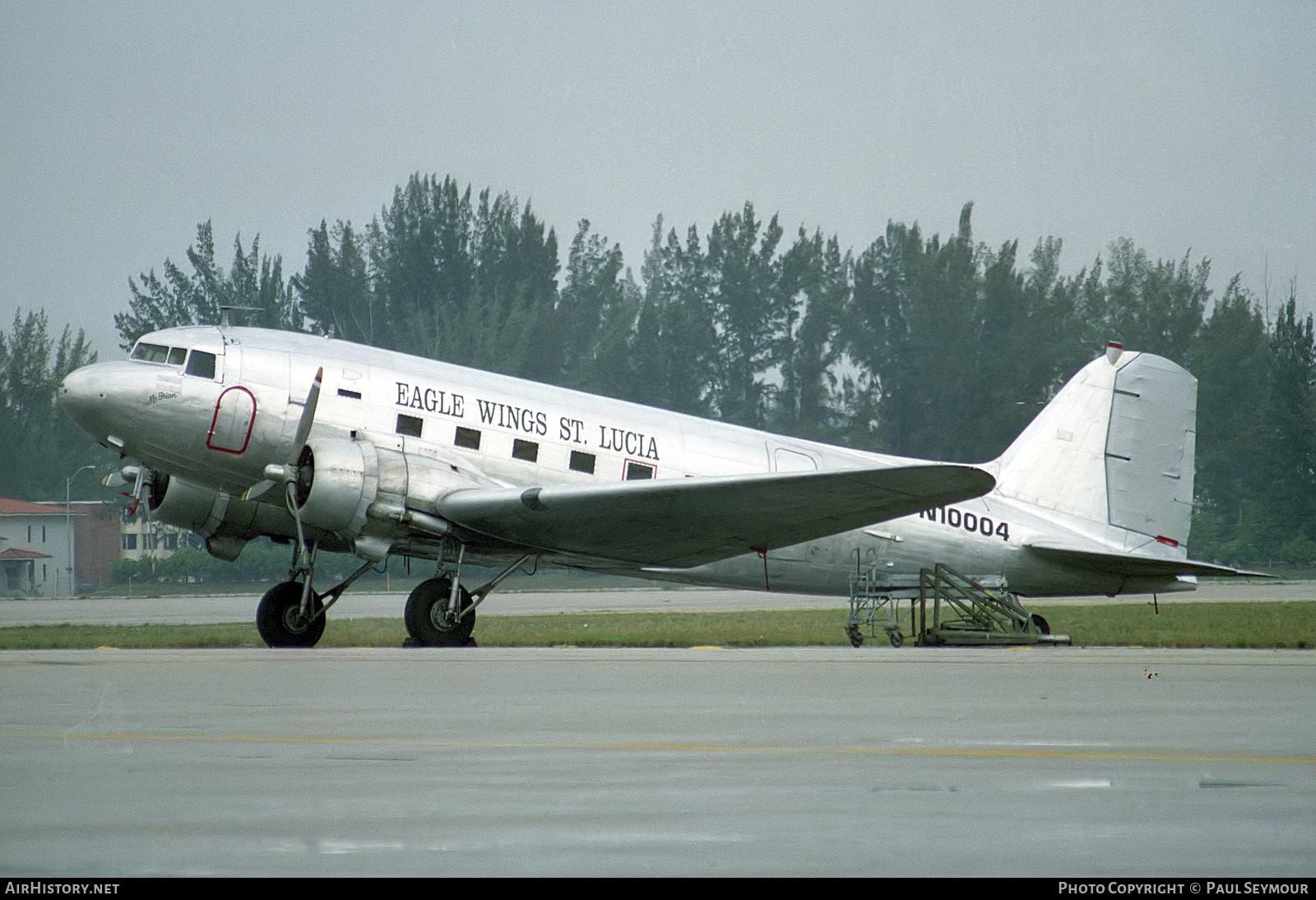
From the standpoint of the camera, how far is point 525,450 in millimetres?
15336

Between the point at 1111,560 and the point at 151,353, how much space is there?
36.2 feet

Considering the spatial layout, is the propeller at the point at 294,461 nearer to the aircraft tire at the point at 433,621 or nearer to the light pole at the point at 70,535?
the aircraft tire at the point at 433,621

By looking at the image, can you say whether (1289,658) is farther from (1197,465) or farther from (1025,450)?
(1197,465)

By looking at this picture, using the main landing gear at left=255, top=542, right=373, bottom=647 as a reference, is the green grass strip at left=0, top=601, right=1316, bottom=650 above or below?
below

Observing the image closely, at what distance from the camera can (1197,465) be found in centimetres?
5500

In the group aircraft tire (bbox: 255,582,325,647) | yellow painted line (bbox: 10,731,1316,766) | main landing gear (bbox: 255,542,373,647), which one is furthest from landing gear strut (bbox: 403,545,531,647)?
yellow painted line (bbox: 10,731,1316,766)

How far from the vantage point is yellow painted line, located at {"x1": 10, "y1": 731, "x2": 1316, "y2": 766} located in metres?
5.19

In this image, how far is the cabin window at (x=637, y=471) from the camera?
15719mm

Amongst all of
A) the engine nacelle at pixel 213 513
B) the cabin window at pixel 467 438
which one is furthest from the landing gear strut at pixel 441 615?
the engine nacelle at pixel 213 513

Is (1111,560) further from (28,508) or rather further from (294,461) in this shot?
(28,508)

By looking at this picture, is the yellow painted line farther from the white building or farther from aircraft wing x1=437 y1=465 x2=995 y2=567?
the white building

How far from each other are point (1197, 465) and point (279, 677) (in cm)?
5148

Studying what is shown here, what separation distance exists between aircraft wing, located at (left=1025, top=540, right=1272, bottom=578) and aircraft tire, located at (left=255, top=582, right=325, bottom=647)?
846 cm

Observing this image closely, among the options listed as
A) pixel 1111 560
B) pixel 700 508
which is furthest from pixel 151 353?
pixel 1111 560
